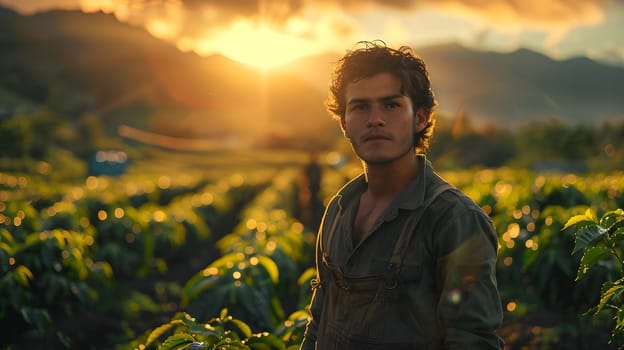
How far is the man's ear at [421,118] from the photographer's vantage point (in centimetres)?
272

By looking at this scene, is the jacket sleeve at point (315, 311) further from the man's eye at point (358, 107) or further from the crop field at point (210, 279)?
the man's eye at point (358, 107)

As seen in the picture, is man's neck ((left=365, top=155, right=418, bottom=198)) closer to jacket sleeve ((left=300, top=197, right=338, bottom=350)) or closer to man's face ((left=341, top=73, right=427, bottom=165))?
man's face ((left=341, top=73, right=427, bottom=165))

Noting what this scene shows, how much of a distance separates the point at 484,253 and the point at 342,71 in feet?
3.46

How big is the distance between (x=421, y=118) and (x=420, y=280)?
76 cm

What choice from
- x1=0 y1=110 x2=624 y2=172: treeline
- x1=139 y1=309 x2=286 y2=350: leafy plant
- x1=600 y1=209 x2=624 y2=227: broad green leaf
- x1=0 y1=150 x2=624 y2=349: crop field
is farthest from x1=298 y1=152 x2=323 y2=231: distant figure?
x1=0 y1=110 x2=624 y2=172: treeline

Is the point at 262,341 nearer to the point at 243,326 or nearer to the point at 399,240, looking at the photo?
the point at 243,326

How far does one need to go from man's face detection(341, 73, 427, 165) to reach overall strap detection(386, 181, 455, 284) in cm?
24

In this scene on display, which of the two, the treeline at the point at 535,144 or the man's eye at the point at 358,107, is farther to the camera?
the treeline at the point at 535,144

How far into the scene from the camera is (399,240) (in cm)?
244

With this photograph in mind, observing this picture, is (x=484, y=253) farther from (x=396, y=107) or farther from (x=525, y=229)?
(x=525, y=229)

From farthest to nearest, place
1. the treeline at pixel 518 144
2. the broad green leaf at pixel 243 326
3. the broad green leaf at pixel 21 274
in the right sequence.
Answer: the treeline at pixel 518 144 → the broad green leaf at pixel 21 274 → the broad green leaf at pixel 243 326

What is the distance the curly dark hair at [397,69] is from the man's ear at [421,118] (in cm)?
1

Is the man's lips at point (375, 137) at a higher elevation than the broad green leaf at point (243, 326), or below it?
higher

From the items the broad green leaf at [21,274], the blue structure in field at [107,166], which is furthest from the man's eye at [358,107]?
the blue structure in field at [107,166]
